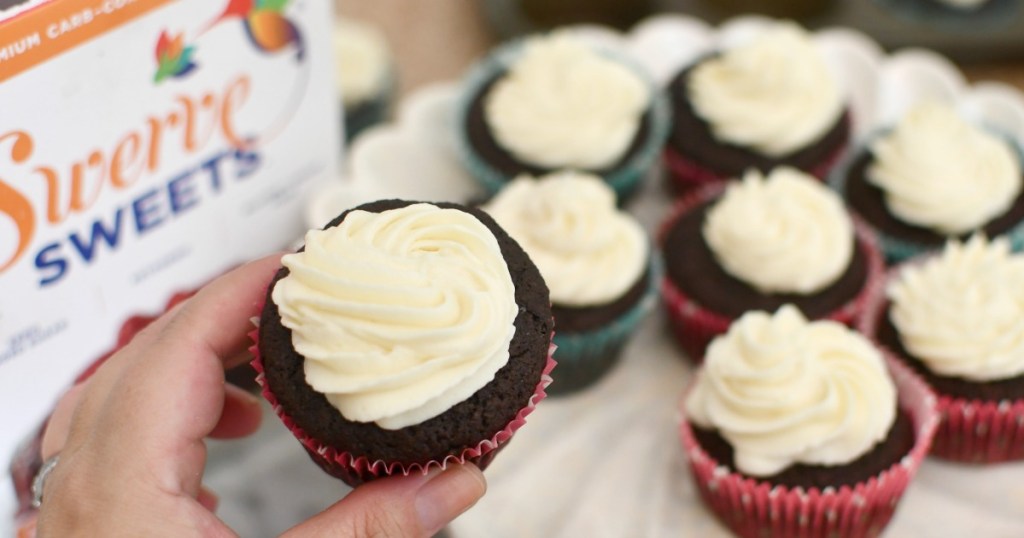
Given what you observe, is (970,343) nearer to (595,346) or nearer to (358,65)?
(595,346)

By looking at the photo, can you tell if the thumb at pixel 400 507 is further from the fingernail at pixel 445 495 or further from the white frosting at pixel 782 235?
the white frosting at pixel 782 235

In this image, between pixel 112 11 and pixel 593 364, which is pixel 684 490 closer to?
pixel 593 364

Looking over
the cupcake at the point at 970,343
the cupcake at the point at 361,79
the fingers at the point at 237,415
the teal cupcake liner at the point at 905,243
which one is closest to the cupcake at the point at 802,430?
the cupcake at the point at 970,343

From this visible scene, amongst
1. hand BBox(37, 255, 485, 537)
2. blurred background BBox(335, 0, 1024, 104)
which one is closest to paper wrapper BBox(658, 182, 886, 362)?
hand BBox(37, 255, 485, 537)

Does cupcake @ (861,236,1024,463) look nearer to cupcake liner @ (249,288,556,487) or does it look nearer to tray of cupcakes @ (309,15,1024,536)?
tray of cupcakes @ (309,15,1024,536)

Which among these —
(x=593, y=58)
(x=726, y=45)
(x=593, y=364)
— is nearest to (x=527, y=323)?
(x=593, y=364)
